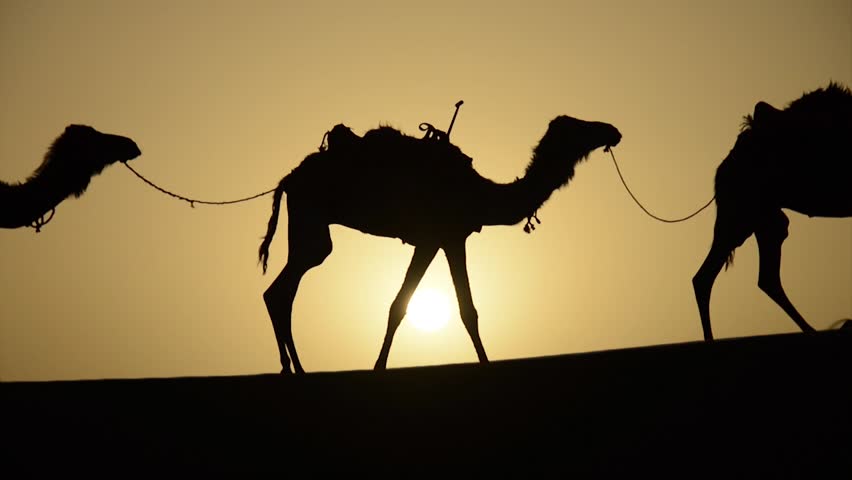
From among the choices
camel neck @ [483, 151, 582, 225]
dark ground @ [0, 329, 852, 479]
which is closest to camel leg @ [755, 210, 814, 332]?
camel neck @ [483, 151, 582, 225]

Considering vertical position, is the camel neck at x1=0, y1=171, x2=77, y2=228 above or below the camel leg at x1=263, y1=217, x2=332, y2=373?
above

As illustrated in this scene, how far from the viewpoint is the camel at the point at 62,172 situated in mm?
11344

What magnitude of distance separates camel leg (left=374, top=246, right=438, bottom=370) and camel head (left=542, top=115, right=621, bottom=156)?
2.07 metres

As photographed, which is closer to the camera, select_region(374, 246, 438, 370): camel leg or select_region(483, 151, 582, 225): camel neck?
select_region(374, 246, 438, 370): camel leg

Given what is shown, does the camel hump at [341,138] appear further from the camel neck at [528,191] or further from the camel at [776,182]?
the camel at [776,182]

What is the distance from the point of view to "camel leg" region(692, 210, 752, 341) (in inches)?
479

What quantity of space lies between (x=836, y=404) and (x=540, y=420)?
Result: 2.28 metres

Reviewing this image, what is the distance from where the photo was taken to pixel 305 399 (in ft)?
25.4

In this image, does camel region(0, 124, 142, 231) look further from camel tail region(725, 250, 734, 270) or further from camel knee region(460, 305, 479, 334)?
camel tail region(725, 250, 734, 270)

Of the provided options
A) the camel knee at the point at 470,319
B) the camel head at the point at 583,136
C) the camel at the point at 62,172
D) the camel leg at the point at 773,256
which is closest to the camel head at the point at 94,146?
the camel at the point at 62,172

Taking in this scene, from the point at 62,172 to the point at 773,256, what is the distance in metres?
8.17

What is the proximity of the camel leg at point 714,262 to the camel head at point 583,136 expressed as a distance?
166cm

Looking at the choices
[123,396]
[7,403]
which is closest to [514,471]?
[123,396]

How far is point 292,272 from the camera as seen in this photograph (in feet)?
36.8
